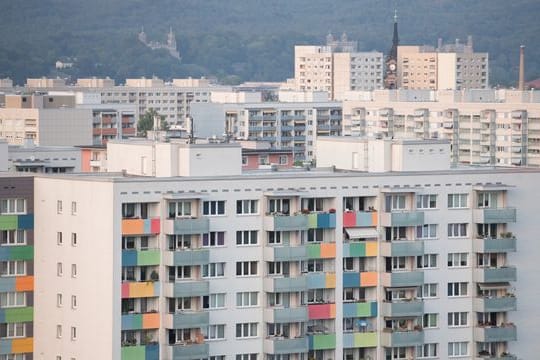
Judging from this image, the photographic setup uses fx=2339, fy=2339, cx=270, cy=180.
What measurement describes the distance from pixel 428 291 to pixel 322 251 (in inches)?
117

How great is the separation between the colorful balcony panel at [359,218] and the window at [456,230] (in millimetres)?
2060

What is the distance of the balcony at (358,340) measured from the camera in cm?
5644

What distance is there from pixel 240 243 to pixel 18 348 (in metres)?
5.95

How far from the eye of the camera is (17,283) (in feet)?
184

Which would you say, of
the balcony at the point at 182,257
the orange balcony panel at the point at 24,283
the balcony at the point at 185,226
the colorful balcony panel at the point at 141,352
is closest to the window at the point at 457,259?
the balcony at the point at 185,226

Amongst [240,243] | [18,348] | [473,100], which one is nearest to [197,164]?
[240,243]

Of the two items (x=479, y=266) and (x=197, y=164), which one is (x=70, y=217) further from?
(x=479, y=266)

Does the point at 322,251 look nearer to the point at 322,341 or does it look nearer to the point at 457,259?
the point at 322,341

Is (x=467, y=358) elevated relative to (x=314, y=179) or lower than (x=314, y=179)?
lower

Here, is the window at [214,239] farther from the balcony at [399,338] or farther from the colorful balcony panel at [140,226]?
the balcony at [399,338]

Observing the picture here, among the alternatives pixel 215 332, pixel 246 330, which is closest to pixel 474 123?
pixel 246 330

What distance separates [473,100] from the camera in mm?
134375

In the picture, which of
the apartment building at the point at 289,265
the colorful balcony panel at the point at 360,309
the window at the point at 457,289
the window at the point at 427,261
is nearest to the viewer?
the apartment building at the point at 289,265

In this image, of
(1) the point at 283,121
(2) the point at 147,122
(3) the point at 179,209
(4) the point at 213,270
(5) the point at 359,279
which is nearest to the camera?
(3) the point at 179,209
